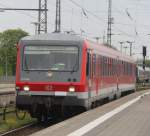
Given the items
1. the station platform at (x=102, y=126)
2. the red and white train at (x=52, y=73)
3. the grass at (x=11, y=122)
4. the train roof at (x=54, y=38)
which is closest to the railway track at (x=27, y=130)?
the red and white train at (x=52, y=73)

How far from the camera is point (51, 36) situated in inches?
805

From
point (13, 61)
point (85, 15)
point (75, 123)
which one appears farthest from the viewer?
point (13, 61)

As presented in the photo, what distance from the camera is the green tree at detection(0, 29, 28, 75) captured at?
5238 inches

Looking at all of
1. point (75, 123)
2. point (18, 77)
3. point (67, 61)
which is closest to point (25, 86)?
point (18, 77)

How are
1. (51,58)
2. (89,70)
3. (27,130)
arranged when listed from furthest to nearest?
(89,70) → (51,58) → (27,130)

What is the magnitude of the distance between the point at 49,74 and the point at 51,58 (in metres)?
0.59

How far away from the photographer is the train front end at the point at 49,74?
19.3 metres

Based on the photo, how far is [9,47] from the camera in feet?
442

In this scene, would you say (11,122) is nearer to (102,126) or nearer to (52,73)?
(52,73)

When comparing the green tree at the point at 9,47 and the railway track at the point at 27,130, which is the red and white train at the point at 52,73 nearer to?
the railway track at the point at 27,130

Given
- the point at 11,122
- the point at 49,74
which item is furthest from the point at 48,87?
the point at 11,122

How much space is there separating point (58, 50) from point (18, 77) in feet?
5.30

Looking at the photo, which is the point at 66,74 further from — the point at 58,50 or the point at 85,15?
the point at 85,15

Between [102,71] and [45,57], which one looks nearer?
[45,57]
